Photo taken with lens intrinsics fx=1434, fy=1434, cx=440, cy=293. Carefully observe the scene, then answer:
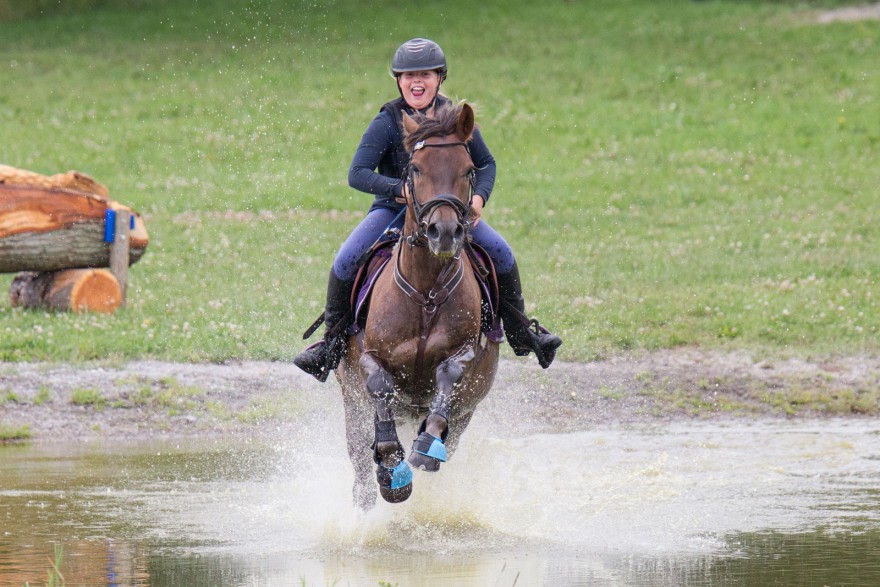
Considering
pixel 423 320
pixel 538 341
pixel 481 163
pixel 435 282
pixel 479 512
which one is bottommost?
pixel 479 512

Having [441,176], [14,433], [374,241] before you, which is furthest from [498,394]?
[441,176]

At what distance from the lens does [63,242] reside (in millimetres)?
16391

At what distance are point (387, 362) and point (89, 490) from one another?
3.07 metres

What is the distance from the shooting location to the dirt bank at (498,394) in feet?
42.9

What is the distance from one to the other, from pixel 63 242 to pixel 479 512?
8643mm

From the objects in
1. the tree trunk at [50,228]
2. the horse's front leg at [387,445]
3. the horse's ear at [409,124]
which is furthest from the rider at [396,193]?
the tree trunk at [50,228]

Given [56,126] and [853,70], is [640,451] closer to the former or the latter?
[56,126]

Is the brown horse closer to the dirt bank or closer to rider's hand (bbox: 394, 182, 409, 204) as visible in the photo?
rider's hand (bbox: 394, 182, 409, 204)

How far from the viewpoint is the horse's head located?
7.66 m

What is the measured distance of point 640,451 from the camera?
38.5 feet

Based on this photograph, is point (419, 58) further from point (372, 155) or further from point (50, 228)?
point (50, 228)

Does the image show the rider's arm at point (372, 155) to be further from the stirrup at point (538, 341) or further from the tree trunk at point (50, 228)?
the tree trunk at point (50, 228)

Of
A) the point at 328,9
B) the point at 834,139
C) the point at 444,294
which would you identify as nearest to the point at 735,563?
the point at 444,294

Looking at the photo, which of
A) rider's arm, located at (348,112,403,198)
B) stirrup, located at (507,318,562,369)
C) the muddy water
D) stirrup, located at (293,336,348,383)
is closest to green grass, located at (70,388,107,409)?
the muddy water
